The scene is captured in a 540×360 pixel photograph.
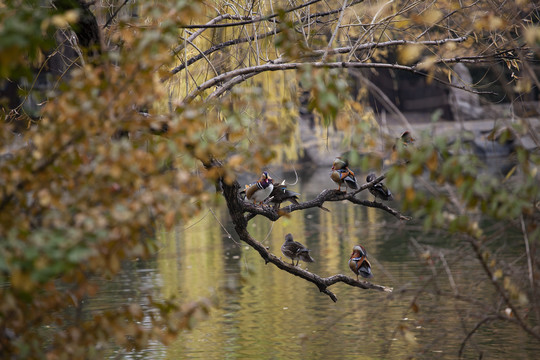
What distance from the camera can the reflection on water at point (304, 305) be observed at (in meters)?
6.36

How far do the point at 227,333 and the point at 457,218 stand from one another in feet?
16.5

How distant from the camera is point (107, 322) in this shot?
2.41 meters

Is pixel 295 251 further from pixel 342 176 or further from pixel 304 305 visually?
pixel 304 305

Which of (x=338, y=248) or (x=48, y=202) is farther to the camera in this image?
(x=338, y=248)

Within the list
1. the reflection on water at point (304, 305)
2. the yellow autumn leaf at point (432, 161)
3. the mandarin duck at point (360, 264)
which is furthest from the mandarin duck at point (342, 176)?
the yellow autumn leaf at point (432, 161)

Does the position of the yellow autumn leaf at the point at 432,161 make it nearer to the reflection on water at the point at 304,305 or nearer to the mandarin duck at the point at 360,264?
the reflection on water at the point at 304,305

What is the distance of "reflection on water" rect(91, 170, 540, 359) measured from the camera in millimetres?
6363

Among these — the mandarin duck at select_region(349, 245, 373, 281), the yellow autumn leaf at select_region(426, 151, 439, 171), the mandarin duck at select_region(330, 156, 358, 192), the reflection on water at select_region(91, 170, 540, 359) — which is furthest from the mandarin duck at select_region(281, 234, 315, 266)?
the yellow autumn leaf at select_region(426, 151, 439, 171)

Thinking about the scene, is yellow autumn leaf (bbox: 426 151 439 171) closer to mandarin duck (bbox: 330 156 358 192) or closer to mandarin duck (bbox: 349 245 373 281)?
mandarin duck (bbox: 330 156 358 192)

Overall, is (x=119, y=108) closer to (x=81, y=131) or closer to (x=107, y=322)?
(x=81, y=131)

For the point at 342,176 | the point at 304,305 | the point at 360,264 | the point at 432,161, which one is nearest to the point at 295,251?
the point at 360,264

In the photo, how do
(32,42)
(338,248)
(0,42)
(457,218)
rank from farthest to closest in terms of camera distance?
(338,248)
(457,218)
(32,42)
(0,42)

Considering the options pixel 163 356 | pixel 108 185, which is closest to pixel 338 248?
pixel 163 356

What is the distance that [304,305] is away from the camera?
327 inches
